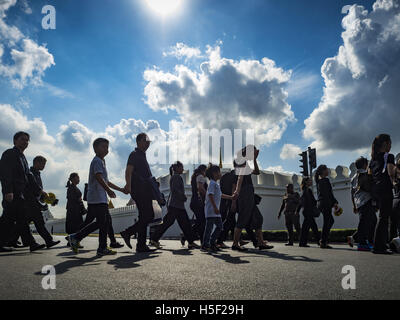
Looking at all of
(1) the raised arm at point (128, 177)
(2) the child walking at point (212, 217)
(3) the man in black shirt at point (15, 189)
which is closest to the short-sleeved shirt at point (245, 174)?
(2) the child walking at point (212, 217)

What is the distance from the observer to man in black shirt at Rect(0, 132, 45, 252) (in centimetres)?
558

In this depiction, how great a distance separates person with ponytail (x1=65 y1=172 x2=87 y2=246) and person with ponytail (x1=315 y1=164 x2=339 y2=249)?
A: 19.3 feet

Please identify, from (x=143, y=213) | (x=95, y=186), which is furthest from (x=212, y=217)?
(x=95, y=186)

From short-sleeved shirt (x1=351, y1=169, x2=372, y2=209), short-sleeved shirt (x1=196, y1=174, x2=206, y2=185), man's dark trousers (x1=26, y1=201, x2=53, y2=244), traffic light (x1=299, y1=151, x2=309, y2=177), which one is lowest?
man's dark trousers (x1=26, y1=201, x2=53, y2=244)

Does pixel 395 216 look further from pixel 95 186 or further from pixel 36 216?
pixel 36 216

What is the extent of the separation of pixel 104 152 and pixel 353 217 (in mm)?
20124

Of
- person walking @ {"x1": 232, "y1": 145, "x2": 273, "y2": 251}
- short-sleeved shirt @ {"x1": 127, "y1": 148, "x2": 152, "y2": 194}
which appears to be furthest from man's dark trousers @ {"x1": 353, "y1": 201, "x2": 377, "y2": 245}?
short-sleeved shirt @ {"x1": 127, "y1": 148, "x2": 152, "y2": 194}

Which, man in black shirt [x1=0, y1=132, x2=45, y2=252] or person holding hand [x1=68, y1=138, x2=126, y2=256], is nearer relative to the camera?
person holding hand [x1=68, y1=138, x2=126, y2=256]

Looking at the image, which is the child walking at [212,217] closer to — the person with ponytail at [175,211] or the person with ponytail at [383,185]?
the person with ponytail at [175,211]

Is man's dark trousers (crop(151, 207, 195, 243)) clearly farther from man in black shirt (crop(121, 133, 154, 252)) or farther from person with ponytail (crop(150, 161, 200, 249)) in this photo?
man in black shirt (crop(121, 133, 154, 252))

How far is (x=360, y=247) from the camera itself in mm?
6254

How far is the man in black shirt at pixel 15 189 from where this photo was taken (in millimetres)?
5582

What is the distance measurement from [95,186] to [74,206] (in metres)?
3.52
